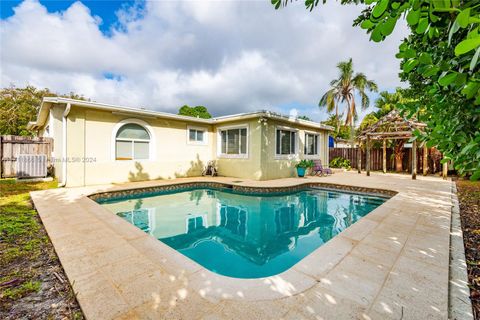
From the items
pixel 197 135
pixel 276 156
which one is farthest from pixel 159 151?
pixel 276 156

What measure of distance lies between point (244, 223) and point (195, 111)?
32623 mm

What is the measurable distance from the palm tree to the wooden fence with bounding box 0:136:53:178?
2144 cm

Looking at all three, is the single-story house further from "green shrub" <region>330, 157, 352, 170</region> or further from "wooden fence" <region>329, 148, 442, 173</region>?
"wooden fence" <region>329, 148, 442, 173</region>

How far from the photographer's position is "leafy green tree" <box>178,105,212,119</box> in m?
34.7

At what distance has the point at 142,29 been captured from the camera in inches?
386

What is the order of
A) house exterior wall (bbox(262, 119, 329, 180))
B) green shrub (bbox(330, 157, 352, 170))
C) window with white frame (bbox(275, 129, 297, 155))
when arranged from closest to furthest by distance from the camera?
house exterior wall (bbox(262, 119, 329, 180)) → window with white frame (bbox(275, 129, 297, 155)) → green shrub (bbox(330, 157, 352, 170))

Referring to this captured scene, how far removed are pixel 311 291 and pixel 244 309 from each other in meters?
0.71

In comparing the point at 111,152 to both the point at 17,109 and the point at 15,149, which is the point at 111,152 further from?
the point at 17,109

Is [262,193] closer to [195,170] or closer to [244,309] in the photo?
[195,170]

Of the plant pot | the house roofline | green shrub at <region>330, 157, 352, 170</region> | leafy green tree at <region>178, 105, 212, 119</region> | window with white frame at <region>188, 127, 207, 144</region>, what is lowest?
the plant pot

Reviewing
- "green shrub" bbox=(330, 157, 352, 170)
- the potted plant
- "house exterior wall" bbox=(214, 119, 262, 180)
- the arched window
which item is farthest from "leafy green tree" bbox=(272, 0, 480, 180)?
"green shrub" bbox=(330, 157, 352, 170)

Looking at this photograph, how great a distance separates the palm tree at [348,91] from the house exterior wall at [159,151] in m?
8.49

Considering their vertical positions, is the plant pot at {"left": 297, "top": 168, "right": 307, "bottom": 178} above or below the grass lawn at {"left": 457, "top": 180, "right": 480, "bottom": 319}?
above

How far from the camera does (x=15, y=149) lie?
32.7ft
